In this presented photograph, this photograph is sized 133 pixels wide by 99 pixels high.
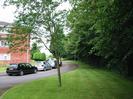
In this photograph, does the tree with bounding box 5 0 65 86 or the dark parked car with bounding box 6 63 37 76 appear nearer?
the tree with bounding box 5 0 65 86

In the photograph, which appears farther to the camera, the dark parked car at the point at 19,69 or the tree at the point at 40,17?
the dark parked car at the point at 19,69

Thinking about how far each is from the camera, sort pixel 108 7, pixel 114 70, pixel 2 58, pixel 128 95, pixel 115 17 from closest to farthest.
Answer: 1. pixel 108 7
2. pixel 115 17
3. pixel 128 95
4. pixel 114 70
5. pixel 2 58

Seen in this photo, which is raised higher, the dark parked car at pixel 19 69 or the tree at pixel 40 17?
the tree at pixel 40 17

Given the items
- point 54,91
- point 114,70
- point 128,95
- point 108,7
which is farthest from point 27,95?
point 114,70

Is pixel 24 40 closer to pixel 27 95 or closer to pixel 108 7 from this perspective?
pixel 27 95

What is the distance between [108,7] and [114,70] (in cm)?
2324

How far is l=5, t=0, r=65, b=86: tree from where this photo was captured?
70.0ft

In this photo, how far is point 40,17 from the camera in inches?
851

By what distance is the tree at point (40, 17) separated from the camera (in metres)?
21.3

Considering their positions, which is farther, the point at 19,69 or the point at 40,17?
the point at 19,69

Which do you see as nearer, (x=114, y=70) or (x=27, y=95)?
(x=27, y=95)

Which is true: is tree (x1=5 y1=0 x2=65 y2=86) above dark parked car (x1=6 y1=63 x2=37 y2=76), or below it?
above

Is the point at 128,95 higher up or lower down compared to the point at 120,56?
lower down

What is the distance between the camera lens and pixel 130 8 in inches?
610
